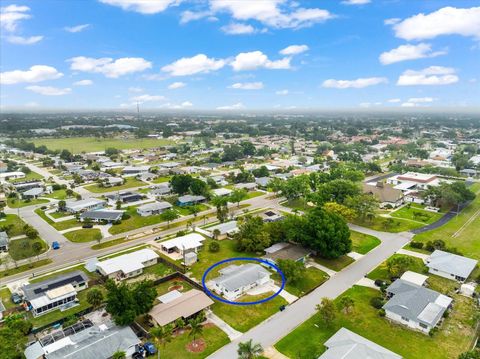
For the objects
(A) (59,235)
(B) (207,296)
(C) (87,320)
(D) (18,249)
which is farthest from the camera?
(A) (59,235)

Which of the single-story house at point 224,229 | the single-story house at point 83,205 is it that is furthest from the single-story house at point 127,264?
the single-story house at point 83,205

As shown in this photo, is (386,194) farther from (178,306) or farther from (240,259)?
(178,306)

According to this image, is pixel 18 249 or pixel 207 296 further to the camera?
pixel 18 249

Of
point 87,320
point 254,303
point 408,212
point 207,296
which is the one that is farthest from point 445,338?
point 408,212

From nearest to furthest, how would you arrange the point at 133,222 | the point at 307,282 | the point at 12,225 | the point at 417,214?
the point at 307,282, the point at 12,225, the point at 133,222, the point at 417,214

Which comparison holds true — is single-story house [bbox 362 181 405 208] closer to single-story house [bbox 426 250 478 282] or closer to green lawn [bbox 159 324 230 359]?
single-story house [bbox 426 250 478 282]

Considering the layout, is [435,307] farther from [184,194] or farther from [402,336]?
[184,194]

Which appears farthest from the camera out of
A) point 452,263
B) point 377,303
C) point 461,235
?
point 461,235

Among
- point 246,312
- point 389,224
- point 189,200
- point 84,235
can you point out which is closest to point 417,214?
point 389,224
